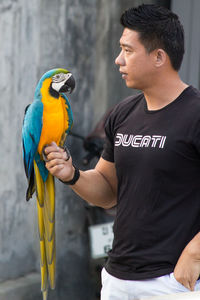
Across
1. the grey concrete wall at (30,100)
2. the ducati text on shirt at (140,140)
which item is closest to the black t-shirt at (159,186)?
the ducati text on shirt at (140,140)

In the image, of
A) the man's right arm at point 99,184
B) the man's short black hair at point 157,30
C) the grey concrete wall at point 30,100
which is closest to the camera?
the man's short black hair at point 157,30

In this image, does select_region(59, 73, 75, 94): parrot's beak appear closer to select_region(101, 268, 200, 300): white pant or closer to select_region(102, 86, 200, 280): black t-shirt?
select_region(102, 86, 200, 280): black t-shirt

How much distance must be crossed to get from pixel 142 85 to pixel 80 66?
2046mm

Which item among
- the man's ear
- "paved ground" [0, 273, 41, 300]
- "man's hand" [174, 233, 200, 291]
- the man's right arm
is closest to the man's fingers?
A: the man's right arm

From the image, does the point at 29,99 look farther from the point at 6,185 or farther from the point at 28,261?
the point at 28,261

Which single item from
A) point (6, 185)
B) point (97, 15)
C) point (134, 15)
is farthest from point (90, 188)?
point (97, 15)

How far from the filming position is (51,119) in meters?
2.20

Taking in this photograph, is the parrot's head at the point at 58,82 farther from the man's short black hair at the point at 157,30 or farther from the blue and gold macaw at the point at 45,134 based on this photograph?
the man's short black hair at the point at 157,30

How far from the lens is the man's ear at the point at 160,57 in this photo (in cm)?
228

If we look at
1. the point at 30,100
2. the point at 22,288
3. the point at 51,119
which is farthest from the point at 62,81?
the point at 22,288

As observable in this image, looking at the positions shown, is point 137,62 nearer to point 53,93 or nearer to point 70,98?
point 53,93

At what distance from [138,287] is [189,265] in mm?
231

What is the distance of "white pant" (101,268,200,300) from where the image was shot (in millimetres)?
2203

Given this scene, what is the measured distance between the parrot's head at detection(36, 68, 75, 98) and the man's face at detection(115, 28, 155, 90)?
9.1 inches
